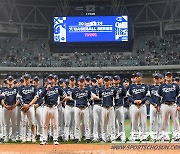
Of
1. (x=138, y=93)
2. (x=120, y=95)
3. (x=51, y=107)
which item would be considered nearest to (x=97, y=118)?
(x=120, y=95)

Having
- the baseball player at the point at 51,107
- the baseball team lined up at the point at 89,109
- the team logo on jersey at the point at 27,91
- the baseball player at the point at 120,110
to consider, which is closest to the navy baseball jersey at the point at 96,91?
the baseball team lined up at the point at 89,109

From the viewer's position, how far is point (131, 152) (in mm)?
9688

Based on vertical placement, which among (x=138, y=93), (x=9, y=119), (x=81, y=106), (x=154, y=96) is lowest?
(x=9, y=119)

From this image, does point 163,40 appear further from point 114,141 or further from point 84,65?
point 114,141

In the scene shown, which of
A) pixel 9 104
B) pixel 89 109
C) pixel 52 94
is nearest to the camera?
pixel 52 94

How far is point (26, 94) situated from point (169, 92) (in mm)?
4868

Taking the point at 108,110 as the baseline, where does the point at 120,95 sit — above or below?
above

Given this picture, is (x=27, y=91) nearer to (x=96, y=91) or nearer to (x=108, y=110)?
(x=96, y=91)

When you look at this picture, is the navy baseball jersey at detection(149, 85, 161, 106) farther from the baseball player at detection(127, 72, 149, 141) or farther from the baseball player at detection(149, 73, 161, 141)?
the baseball player at detection(127, 72, 149, 141)

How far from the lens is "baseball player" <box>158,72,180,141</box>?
1200 cm

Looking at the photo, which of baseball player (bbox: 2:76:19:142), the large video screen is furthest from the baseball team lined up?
the large video screen

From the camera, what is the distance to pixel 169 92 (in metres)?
12.0

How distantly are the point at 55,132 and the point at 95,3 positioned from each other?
102 feet

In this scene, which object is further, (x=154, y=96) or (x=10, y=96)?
(x=10, y=96)
